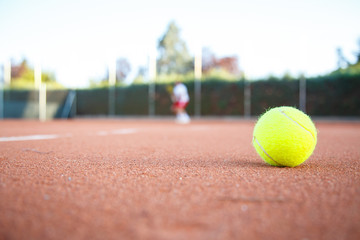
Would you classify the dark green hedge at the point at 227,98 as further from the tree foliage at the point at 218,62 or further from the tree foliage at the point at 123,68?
the tree foliage at the point at 123,68

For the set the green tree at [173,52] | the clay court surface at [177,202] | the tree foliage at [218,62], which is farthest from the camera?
the green tree at [173,52]

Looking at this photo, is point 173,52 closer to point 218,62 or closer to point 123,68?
point 218,62

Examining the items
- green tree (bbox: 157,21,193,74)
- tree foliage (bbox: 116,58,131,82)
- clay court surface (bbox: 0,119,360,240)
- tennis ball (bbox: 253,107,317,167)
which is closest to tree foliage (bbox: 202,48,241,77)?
green tree (bbox: 157,21,193,74)

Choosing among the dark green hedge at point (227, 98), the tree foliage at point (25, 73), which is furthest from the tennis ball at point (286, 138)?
the tree foliage at point (25, 73)

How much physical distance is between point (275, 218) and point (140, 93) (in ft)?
49.1

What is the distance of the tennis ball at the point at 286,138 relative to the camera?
86.2 inches

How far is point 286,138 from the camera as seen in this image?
7.18 feet

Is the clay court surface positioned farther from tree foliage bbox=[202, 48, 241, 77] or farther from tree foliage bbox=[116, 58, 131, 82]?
tree foliage bbox=[116, 58, 131, 82]

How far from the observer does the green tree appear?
32.8m

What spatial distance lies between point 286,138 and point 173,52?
3396cm

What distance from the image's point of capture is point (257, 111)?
1316cm

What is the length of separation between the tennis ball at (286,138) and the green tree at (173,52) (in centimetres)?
2985

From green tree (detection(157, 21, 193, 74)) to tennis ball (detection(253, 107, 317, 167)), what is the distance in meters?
29.8

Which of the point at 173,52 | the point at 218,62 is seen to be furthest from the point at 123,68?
the point at 218,62
